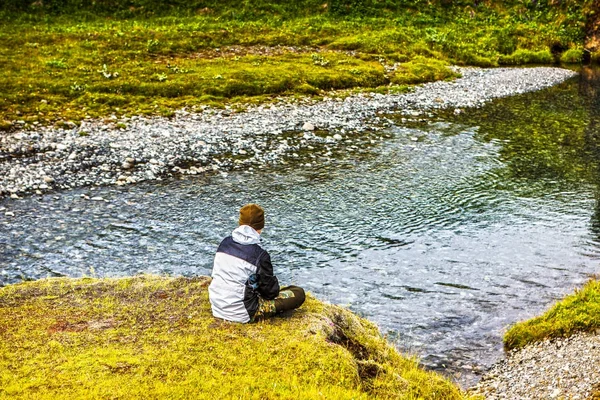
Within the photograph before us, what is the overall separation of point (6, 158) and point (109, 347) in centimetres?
1996

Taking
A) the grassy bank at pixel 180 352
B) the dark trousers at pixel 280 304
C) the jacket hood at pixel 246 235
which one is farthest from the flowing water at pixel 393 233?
the jacket hood at pixel 246 235

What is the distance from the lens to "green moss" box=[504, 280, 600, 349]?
43.8ft

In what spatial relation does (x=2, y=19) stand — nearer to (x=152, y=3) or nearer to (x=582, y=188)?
(x=152, y=3)

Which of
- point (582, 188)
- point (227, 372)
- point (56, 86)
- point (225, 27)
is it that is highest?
point (225, 27)

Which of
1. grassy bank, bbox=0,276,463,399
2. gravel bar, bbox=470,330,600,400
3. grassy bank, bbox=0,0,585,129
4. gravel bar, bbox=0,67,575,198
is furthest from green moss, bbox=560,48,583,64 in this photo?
grassy bank, bbox=0,276,463,399

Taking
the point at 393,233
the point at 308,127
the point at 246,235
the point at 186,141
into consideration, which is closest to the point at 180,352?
the point at 246,235

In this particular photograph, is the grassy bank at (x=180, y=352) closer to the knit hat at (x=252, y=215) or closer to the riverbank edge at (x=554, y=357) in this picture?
the riverbank edge at (x=554, y=357)

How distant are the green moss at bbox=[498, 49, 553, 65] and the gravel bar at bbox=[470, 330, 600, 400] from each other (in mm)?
55497

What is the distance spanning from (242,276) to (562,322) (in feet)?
25.9

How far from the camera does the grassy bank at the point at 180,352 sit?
9305 millimetres

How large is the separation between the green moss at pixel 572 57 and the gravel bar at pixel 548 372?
203 ft

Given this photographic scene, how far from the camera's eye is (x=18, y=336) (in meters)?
11.1

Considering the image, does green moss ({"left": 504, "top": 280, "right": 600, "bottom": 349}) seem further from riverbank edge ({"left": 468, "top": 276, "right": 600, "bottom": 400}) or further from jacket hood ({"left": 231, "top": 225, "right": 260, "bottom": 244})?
jacket hood ({"left": 231, "top": 225, "right": 260, "bottom": 244})

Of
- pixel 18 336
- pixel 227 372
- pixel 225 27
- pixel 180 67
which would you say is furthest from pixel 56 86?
pixel 227 372
